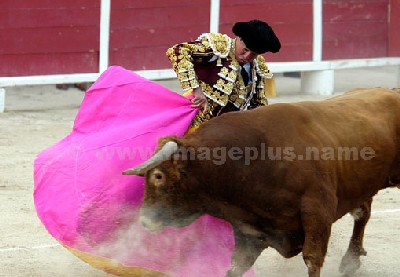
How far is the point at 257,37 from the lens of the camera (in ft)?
12.7

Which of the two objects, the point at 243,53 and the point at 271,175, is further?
the point at 243,53

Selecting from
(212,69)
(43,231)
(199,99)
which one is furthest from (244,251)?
(43,231)

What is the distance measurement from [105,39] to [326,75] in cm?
234

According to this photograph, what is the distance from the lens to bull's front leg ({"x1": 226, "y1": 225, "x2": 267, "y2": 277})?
12.5 ft

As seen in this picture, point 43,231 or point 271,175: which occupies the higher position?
point 271,175

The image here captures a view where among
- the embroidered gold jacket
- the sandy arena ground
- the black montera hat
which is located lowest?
the sandy arena ground

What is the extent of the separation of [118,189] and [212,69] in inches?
25.6

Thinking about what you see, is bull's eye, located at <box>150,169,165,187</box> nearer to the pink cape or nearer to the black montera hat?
the pink cape

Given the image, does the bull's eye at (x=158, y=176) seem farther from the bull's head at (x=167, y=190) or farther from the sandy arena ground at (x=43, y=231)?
the sandy arena ground at (x=43, y=231)

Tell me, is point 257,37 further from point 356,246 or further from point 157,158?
point 356,246

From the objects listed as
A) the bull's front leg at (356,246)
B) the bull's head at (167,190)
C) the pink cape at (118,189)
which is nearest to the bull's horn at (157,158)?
the bull's head at (167,190)

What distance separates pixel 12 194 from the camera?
5457 millimetres

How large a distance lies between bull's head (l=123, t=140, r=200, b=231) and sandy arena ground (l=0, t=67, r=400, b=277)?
2.67 ft

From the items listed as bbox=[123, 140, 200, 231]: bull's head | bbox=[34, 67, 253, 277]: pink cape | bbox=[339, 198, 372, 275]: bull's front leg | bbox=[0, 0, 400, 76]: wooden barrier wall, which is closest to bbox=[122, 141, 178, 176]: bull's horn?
bbox=[123, 140, 200, 231]: bull's head
